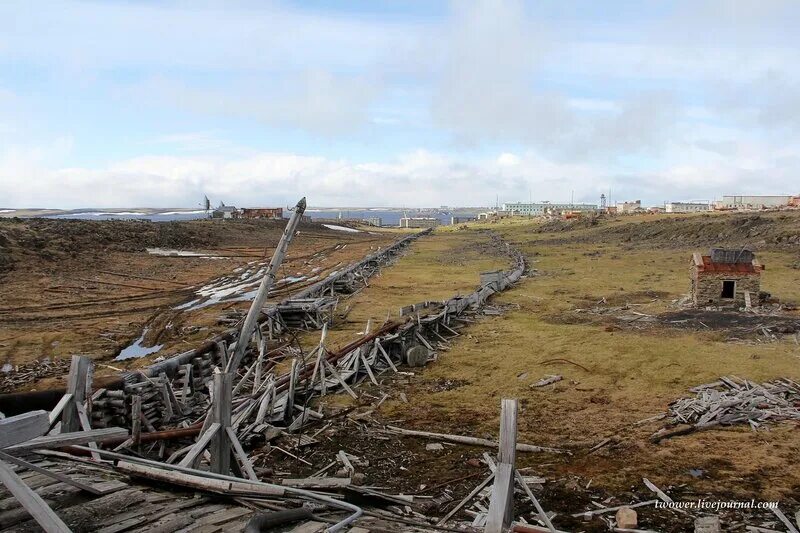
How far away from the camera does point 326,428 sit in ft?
36.4

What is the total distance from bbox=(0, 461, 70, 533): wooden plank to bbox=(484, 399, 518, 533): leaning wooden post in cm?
346

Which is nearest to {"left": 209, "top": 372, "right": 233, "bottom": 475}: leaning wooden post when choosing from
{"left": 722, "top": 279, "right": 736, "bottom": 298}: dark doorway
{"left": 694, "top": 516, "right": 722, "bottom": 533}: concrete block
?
{"left": 694, "top": 516, "right": 722, "bottom": 533}: concrete block

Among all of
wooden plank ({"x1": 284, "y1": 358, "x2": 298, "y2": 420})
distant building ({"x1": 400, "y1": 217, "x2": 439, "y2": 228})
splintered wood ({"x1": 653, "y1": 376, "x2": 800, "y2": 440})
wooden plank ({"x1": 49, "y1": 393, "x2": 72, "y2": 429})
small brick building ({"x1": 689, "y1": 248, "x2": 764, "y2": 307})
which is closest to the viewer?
wooden plank ({"x1": 49, "y1": 393, "x2": 72, "y2": 429})

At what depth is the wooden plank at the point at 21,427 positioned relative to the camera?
3973 millimetres

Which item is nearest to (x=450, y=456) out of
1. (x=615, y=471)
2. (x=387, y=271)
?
(x=615, y=471)

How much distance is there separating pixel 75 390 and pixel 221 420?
2.57 metres

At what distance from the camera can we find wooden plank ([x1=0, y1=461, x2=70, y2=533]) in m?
3.79

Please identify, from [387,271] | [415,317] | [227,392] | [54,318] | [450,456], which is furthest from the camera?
[387,271]

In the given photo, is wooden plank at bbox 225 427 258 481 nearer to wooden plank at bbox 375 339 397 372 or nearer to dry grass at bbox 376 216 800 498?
dry grass at bbox 376 216 800 498

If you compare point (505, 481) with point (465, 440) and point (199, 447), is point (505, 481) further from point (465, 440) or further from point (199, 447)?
point (465, 440)

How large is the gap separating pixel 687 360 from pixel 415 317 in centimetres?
773

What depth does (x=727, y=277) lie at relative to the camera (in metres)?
21.0

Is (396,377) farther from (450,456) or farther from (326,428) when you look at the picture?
(450,456)

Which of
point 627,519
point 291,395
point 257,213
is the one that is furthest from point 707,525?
point 257,213
